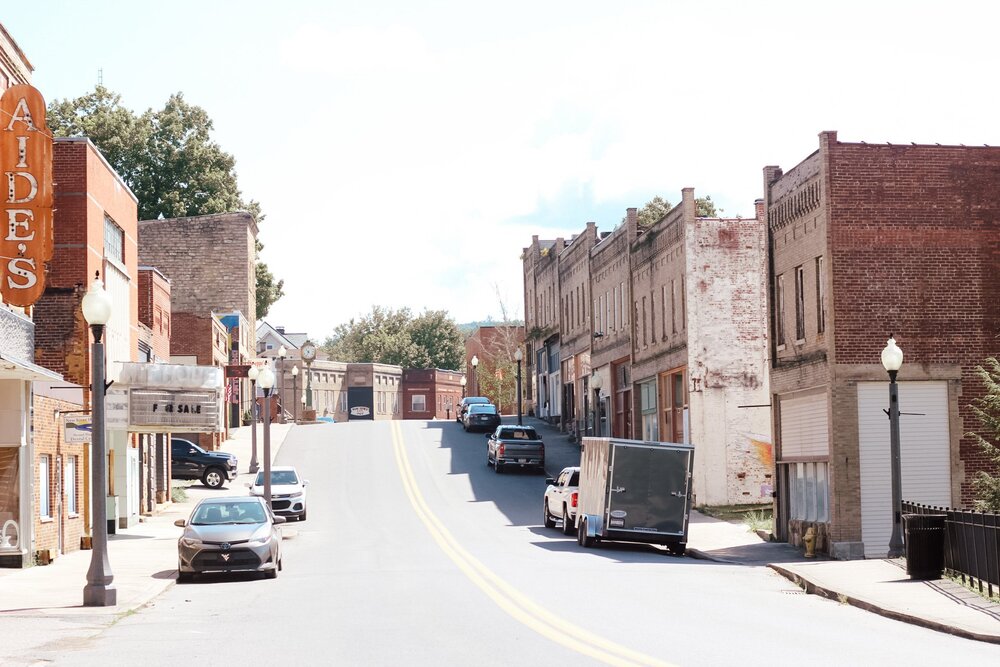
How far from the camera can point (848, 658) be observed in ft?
42.3

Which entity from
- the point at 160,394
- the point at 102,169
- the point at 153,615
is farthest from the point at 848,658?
the point at 102,169

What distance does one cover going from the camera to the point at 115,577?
24.5 meters

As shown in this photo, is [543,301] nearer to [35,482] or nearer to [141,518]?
[141,518]

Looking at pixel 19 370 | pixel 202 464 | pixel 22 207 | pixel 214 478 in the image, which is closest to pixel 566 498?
pixel 19 370

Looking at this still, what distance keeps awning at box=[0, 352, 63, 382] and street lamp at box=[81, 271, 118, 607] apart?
4175mm

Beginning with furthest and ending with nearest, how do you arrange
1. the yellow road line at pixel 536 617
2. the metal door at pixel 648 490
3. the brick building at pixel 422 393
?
the brick building at pixel 422 393 < the metal door at pixel 648 490 < the yellow road line at pixel 536 617

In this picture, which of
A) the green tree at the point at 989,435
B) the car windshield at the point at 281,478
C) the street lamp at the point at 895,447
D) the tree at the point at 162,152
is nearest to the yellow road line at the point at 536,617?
the street lamp at the point at 895,447

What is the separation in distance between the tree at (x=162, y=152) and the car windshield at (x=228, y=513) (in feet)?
199

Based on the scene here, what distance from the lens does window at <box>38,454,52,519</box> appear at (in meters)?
28.8

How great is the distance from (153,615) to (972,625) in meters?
10.4

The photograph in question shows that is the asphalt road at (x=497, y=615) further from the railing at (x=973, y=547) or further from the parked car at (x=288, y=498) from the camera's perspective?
the parked car at (x=288, y=498)

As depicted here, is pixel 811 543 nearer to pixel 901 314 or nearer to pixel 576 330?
pixel 901 314

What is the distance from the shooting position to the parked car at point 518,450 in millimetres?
53500

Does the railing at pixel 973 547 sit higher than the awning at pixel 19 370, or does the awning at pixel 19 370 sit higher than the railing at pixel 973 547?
the awning at pixel 19 370
